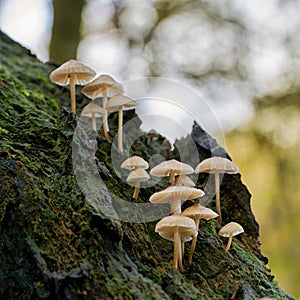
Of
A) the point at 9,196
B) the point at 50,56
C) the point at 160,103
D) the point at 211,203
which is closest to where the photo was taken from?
the point at 9,196

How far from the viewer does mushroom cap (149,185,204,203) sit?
204cm

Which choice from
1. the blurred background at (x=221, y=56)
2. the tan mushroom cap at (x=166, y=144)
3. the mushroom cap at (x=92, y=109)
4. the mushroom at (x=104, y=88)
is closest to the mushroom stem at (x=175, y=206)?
the mushroom at (x=104, y=88)

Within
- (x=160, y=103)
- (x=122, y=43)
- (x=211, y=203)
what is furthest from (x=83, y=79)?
(x=122, y=43)

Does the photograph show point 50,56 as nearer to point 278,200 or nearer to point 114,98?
point 114,98

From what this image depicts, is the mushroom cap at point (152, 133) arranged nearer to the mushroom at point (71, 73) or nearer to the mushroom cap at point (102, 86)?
the mushroom cap at point (102, 86)

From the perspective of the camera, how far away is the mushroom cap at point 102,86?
301cm

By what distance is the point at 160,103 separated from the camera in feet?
13.5

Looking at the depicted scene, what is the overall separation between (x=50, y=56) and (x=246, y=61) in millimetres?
3694

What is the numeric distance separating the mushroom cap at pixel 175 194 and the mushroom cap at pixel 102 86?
4.15ft

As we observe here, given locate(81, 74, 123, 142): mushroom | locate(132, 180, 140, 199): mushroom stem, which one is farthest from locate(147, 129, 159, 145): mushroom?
locate(132, 180, 140, 199): mushroom stem

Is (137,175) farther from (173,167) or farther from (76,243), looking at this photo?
(76,243)

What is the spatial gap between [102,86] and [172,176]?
1.15m

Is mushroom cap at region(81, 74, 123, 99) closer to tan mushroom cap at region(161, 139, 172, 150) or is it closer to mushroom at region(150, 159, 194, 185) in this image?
tan mushroom cap at region(161, 139, 172, 150)

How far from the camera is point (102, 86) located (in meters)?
3.12
